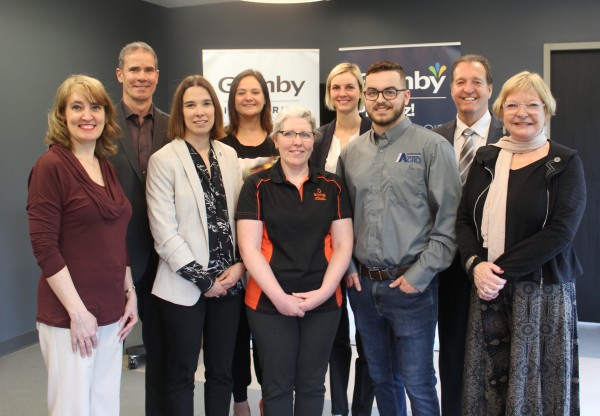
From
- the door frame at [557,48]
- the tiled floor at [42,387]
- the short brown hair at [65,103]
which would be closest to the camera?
the short brown hair at [65,103]

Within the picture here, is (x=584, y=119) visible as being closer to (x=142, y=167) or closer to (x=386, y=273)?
(x=386, y=273)

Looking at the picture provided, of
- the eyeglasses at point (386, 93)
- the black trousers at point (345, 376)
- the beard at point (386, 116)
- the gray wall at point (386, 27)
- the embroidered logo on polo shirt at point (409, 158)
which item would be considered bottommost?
the black trousers at point (345, 376)

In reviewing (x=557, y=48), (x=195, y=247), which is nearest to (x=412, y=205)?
(x=195, y=247)

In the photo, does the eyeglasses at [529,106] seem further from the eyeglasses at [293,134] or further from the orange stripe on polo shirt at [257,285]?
the orange stripe on polo shirt at [257,285]

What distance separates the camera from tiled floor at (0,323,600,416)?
11.4 feet

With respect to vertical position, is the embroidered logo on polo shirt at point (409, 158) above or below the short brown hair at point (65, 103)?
below

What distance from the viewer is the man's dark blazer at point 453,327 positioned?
8.80 feet

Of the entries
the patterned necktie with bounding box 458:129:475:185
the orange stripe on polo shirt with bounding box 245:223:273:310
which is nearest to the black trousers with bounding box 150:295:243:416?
the orange stripe on polo shirt with bounding box 245:223:273:310

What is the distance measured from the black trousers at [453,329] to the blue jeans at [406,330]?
0.17 meters

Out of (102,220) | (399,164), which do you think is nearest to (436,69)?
(399,164)

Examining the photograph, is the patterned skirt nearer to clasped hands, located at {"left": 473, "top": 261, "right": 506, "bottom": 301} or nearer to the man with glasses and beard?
clasped hands, located at {"left": 473, "top": 261, "right": 506, "bottom": 301}

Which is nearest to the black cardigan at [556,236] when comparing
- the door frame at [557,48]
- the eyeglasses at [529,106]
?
the eyeglasses at [529,106]

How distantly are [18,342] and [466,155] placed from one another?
3712 mm

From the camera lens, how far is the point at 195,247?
2.52 metres
